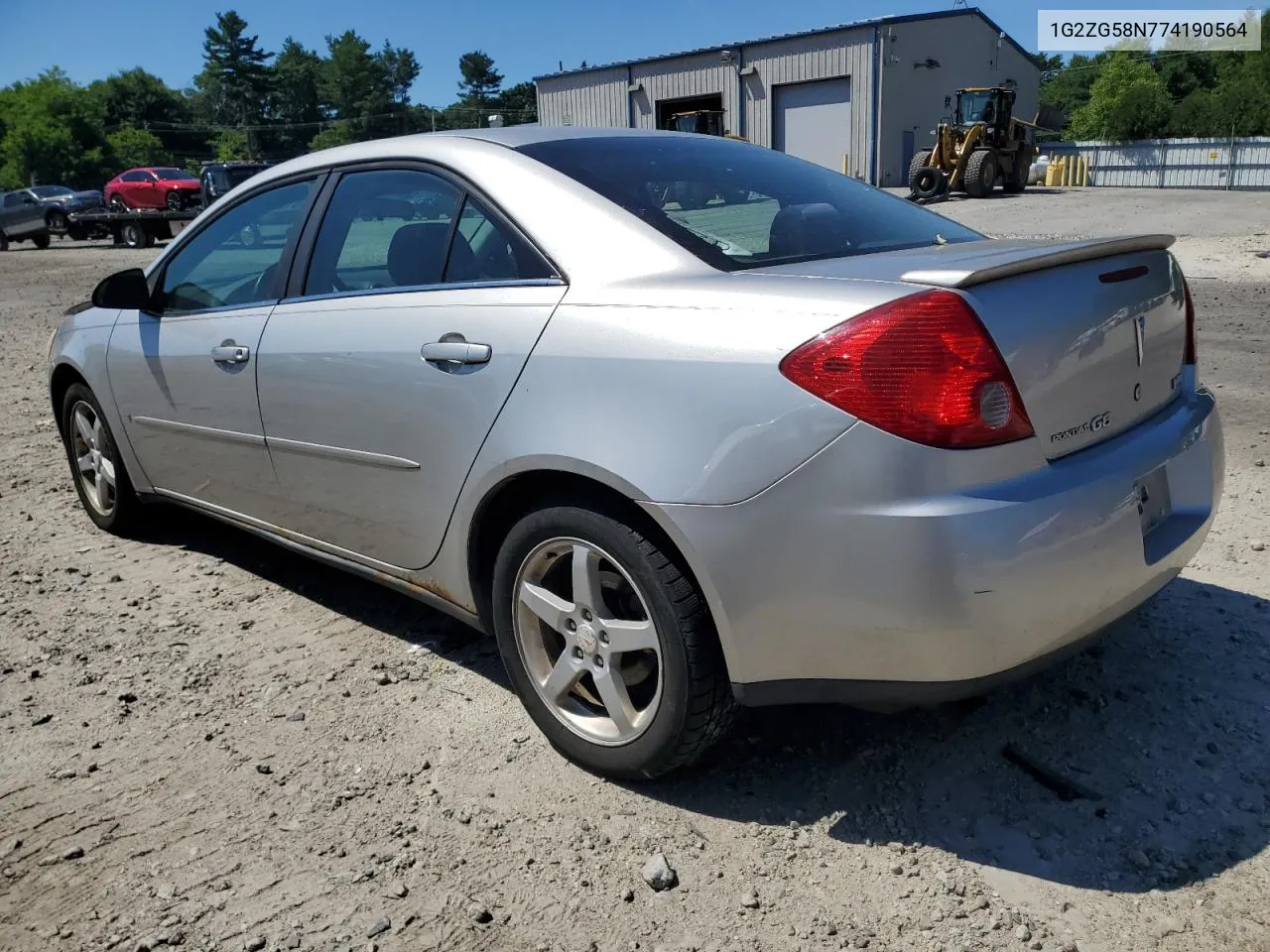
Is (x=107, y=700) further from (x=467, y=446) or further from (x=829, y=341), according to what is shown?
(x=829, y=341)

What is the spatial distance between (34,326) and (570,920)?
44.6 feet

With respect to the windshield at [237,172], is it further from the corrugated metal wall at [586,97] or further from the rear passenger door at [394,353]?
the rear passenger door at [394,353]

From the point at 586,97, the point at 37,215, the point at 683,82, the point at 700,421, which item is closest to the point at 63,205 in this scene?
the point at 37,215

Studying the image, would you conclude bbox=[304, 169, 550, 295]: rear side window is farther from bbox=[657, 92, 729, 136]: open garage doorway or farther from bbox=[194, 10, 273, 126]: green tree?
bbox=[194, 10, 273, 126]: green tree

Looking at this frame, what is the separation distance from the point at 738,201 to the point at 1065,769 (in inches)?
70.9

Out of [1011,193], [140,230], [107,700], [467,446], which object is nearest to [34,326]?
[107,700]

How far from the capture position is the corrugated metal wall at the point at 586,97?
42.6 metres

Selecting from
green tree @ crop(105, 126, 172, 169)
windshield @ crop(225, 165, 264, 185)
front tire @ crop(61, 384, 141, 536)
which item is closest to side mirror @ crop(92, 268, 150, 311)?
front tire @ crop(61, 384, 141, 536)

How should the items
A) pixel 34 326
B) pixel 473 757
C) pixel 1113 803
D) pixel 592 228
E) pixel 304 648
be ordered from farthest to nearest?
1. pixel 34 326
2. pixel 304 648
3. pixel 473 757
4. pixel 592 228
5. pixel 1113 803

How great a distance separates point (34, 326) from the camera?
13.2 meters

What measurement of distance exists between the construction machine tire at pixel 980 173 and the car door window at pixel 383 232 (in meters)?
27.0

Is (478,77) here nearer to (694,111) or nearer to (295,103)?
→ (295,103)

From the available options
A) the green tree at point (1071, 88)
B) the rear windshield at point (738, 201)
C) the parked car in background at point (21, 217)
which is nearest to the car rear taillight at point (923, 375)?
the rear windshield at point (738, 201)

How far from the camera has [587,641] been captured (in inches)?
103
